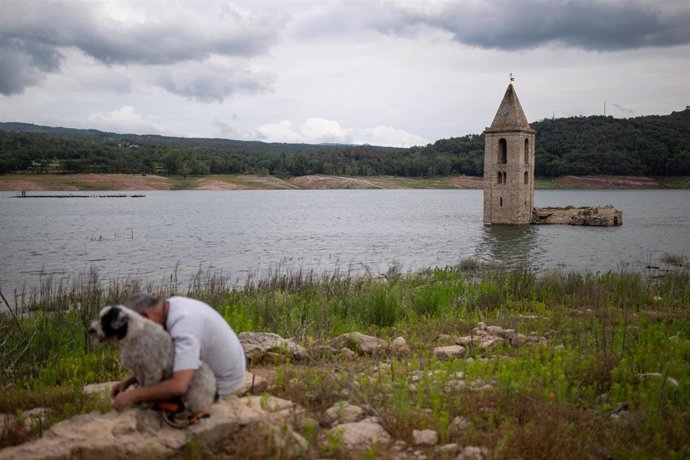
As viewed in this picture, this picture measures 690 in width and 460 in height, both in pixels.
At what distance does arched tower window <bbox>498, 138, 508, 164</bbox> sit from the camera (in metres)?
54.0

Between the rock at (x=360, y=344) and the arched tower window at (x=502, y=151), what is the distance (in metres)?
47.6

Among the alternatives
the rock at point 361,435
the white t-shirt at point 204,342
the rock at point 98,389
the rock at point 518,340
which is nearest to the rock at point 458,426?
the rock at point 361,435

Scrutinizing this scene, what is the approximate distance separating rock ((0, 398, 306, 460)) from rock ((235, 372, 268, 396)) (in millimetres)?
1401

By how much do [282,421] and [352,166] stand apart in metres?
163

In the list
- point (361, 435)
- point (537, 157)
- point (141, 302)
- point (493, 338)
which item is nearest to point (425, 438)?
point (361, 435)

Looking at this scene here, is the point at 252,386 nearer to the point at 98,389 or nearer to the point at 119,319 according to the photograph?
the point at 98,389

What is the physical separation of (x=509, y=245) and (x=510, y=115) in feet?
61.7

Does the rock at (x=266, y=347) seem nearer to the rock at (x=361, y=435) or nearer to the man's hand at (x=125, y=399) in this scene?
the rock at (x=361, y=435)

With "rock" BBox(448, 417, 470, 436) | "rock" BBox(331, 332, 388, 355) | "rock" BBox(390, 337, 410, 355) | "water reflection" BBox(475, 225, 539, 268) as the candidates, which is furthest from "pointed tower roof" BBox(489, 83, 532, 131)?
"rock" BBox(448, 417, 470, 436)

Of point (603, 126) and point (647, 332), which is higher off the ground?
point (603, 126)

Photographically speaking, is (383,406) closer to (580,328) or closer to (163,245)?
(580,328)

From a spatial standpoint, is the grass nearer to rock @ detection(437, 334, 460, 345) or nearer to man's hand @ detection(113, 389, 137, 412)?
rock @ detection(437, 334, 460, 345)

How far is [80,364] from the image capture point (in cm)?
873

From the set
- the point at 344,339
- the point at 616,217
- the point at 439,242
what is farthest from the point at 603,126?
the point at 344,339
